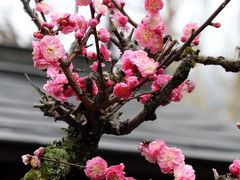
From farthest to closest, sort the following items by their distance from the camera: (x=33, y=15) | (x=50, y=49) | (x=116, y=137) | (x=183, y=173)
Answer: (x=116, y=137) < (x=33, y=15) < (x=183, y=173) < (x=50, y=49)

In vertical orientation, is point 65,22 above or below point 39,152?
above

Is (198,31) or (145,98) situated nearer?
(198,31)

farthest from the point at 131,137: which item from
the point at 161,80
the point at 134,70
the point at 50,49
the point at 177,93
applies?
the point at 50,49

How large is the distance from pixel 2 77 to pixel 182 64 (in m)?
3.54

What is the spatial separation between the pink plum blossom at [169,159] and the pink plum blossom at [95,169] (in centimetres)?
16

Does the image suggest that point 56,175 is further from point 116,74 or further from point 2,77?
point 2,77

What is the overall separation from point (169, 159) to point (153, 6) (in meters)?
0.42

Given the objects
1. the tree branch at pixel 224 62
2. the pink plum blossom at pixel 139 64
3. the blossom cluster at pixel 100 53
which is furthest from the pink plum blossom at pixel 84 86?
the tree branch at pixel 224 62

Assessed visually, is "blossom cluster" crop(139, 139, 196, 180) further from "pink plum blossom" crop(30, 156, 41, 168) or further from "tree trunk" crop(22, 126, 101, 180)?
"pink plum blossom" crop(30, 156, 41, 168)

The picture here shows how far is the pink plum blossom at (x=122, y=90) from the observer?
1254 millimetres

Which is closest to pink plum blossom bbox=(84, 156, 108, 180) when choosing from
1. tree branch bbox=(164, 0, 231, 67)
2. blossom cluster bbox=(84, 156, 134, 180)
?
blossom cluster bbox=(84, 156, 134, 180)

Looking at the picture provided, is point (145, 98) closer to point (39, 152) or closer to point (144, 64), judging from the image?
point (144, 64)

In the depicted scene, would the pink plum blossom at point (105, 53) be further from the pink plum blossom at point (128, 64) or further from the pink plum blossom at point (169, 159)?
the pink plum blossom at point (169, 159)

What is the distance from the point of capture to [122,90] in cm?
126
